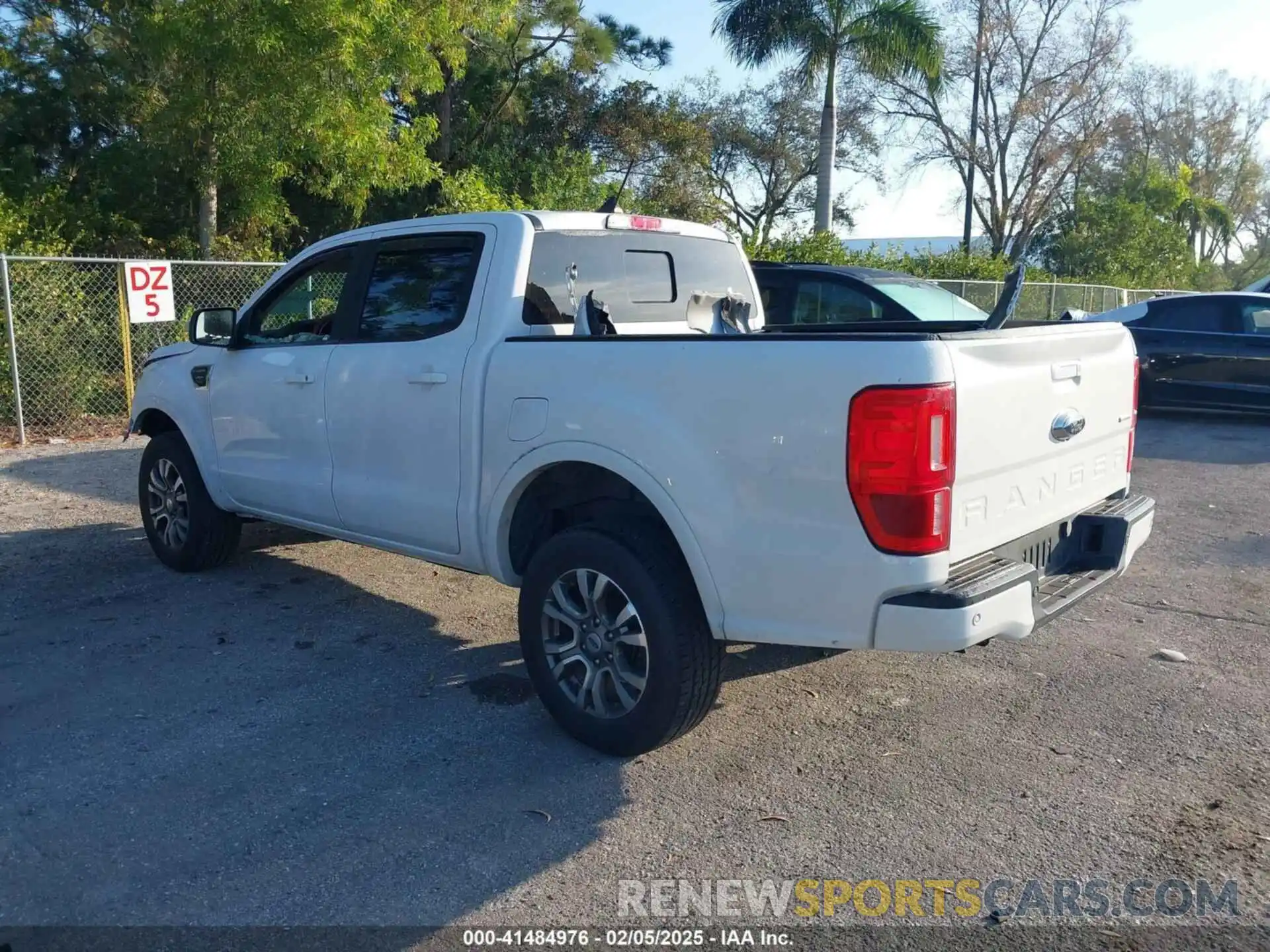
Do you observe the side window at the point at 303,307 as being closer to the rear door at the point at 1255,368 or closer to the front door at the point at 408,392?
the front door at the point at 408,392

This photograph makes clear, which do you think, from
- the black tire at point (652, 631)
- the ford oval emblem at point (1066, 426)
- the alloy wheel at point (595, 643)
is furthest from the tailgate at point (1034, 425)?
the alloy wheel at point (595, 643)

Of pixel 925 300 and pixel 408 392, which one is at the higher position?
pixel 925 300

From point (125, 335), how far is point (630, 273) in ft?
28.2

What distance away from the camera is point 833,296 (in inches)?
397

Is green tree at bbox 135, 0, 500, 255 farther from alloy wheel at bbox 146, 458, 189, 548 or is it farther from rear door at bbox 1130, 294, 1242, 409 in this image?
rear door at bbox 1130, 294, 1242, 409

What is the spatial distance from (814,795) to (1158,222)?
37.0 m

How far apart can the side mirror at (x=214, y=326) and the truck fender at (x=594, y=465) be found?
2.44 m

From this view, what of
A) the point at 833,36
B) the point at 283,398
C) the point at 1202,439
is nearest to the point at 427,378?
the point at 283,398

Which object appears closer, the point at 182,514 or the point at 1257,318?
the point at 182,514

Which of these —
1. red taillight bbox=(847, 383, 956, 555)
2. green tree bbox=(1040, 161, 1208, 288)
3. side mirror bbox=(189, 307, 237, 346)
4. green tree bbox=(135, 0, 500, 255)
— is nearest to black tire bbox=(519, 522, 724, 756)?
red taillight bbox=(847, 383, 956, 555)

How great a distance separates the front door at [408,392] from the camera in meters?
4.61

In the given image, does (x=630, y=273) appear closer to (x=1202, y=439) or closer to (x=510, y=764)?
(x=510, y=764)

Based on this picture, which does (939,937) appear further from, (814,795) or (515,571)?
(515,571)

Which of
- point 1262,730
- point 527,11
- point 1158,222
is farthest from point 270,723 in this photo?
point 1158,222
